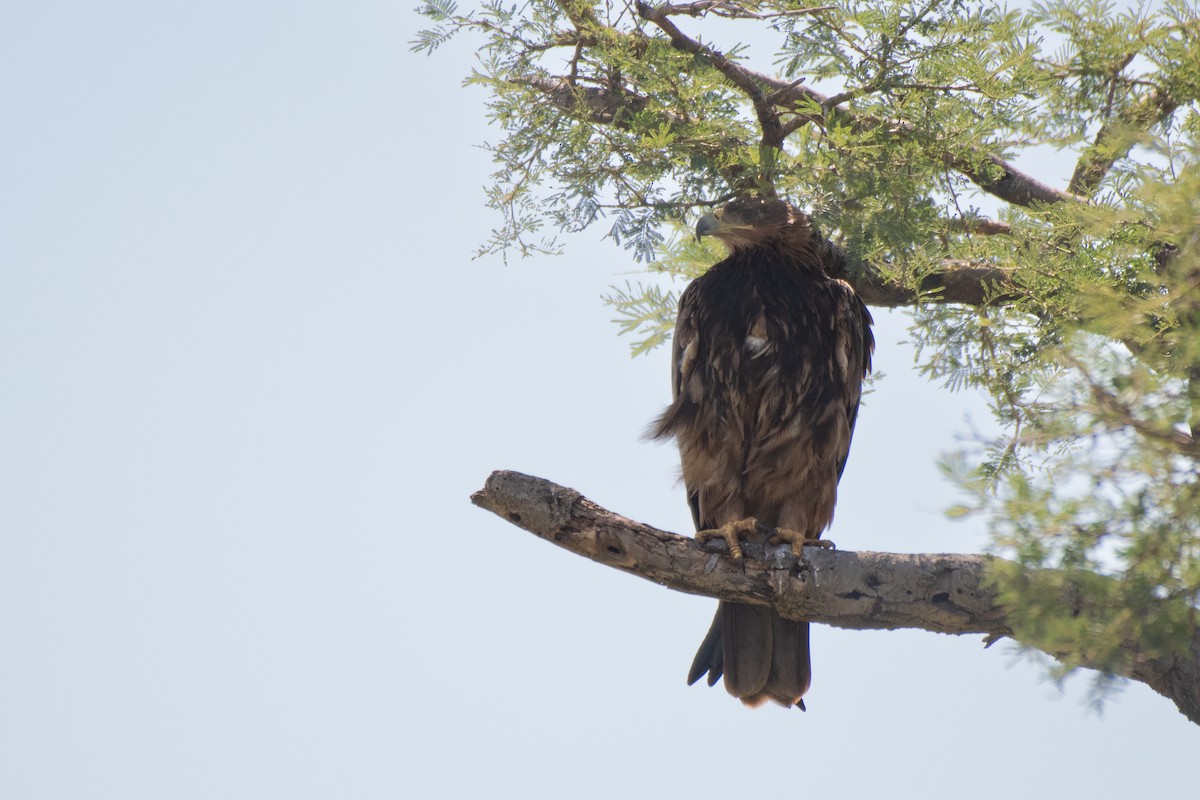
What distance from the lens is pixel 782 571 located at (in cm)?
354

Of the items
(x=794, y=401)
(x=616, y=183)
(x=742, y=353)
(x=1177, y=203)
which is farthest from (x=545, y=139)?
(x=1177, y=203)

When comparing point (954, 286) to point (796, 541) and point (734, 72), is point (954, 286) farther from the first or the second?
point (796, 541)

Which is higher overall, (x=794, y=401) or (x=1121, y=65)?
(x=1121, y=65)

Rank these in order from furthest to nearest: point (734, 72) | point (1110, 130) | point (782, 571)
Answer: point (734, 72)
point (782, 571)
point (1110, 130)

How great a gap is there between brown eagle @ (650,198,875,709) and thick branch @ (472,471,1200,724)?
0.59 meters

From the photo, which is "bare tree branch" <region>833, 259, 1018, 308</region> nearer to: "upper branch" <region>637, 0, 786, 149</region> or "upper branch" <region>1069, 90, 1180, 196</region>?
"upper branch" <region>1069, 90, 1180, 196</region>

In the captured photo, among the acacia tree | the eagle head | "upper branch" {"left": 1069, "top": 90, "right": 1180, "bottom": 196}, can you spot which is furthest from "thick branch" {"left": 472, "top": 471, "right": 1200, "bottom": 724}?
the eagle head

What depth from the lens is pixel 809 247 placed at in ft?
15.5

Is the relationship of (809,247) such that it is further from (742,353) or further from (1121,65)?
(1121,65)

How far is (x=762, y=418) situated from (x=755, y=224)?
0.84 metres

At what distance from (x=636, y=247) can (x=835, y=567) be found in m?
1.46

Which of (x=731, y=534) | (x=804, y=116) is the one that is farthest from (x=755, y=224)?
(x=731, y=534)

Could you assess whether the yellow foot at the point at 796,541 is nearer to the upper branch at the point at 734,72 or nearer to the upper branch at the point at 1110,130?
the upper branch at the point at 734,72

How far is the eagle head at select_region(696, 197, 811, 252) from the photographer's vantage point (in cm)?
449
